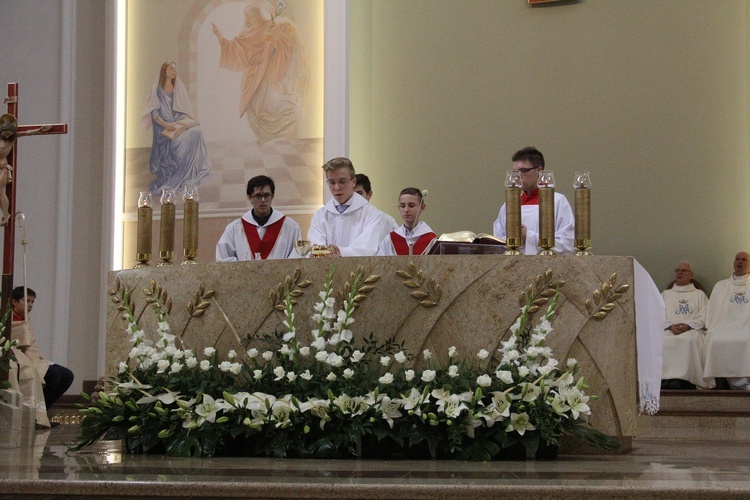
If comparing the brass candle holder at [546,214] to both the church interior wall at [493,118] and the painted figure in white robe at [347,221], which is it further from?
the church interior wall at [493,118]

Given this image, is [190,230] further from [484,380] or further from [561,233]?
[561,233]

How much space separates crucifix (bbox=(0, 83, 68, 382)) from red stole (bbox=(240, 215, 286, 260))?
173 cm

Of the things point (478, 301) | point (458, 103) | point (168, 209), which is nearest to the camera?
point (478, 301)

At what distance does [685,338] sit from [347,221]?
326cm

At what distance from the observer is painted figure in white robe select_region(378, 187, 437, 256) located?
21.3 ft

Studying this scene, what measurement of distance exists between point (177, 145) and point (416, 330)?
5808 millimetres

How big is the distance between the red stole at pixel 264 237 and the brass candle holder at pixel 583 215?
3187 mm

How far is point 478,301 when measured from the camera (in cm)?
433

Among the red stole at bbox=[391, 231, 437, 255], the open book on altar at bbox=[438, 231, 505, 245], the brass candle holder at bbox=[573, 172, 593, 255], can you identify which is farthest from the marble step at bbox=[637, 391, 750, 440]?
the open book on altar at bbox=[438, 231, 505, 245]

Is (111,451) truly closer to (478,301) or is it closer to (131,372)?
(131,372)

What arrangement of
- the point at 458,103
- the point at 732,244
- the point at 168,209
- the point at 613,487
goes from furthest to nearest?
the point at 458,103 → the point at 732,244 → the point at 168,209 → the point at 613,487

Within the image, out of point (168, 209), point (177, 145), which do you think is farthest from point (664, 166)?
point (168, 209)

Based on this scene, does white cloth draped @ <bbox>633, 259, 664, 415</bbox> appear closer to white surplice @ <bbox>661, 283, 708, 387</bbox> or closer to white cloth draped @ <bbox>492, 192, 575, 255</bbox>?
white cloth draped @ <bbox>492, 192, 575, 255</bbox>

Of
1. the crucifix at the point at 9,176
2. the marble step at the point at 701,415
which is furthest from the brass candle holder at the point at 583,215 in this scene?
the crucifix at the point at 9,176
